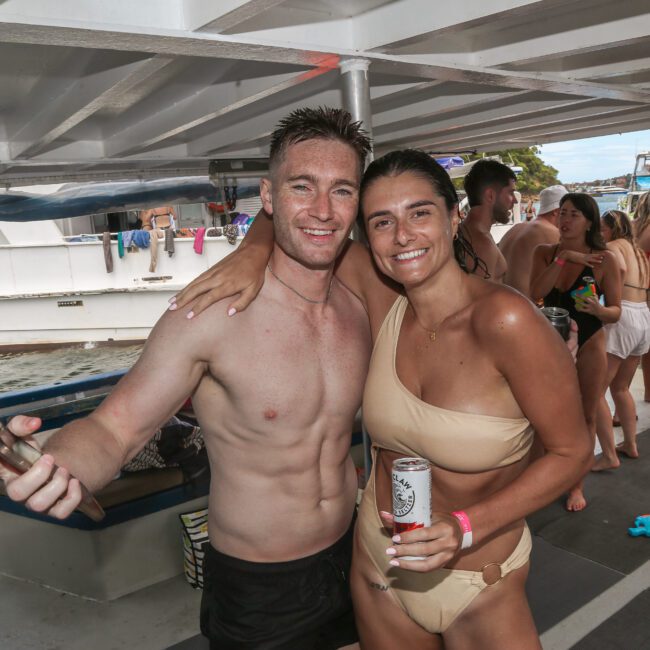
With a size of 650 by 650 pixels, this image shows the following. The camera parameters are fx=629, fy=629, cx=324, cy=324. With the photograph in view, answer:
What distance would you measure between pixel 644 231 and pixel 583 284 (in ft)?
7.59

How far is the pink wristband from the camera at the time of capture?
1.57 meters

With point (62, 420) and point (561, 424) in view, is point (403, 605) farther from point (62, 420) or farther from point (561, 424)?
point (62, 420)

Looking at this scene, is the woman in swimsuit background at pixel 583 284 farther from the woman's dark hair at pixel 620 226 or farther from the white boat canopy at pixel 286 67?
the woman's dark hair at pixel 620 226

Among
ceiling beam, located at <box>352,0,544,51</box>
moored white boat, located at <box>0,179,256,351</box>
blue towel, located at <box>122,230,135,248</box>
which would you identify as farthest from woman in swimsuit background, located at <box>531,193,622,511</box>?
blue towel, located at <box>122,230,135,248</box>

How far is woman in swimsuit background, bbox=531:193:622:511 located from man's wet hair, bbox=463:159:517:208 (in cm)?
52

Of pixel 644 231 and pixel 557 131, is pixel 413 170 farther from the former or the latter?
pixel 557 131

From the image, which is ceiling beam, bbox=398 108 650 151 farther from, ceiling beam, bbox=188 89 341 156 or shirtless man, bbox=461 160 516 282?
ceiling beam, bbox=188 89 341 156

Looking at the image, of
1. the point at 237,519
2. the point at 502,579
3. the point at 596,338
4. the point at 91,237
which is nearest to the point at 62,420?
the point at 237,519

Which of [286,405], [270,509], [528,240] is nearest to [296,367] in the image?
[286,405]

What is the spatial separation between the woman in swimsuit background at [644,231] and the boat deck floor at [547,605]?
253cm

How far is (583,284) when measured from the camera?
171 inches

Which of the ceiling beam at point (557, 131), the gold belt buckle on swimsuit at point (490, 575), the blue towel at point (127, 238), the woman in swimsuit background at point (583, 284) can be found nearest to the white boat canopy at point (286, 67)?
the ceiling beam at point (557, 131)

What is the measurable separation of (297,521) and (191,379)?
1.97ft

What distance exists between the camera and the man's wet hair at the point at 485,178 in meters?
4.92
